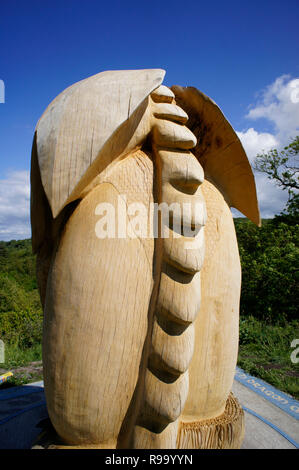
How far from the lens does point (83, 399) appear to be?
145cm

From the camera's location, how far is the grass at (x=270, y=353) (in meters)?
3.84

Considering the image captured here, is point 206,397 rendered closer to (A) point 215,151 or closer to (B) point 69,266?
(B) point 69,266

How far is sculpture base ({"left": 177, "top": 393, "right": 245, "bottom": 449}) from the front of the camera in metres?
1.62

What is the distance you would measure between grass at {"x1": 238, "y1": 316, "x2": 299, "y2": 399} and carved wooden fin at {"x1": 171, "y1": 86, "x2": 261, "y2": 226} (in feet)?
8.92

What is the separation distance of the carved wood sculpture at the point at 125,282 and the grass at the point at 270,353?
2575 millimetres

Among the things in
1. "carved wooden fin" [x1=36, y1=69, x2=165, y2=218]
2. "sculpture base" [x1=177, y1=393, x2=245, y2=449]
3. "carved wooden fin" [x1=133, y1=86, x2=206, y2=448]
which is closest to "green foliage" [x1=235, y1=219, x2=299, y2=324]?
"sculpture base" [x1=177, y1=393, x2=245, y2=449]

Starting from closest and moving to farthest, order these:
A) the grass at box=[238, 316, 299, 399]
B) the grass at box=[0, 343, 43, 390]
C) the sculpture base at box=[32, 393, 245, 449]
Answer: the sculpture base at box=[32, 393, 245, 449] → the grass at box=[0, 343, 43, 390] → the grass at box=[238, 316, 299, 399]

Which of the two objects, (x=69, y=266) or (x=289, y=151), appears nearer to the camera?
(x=69, y=266)

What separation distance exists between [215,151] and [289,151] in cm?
1175

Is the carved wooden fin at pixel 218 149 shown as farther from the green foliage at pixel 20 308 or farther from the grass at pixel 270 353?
the green foliage at pixel 20 308

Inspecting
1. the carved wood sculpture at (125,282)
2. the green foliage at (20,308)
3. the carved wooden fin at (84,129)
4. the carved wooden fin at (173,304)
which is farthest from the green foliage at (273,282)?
the carved wooden fin at (84,129)

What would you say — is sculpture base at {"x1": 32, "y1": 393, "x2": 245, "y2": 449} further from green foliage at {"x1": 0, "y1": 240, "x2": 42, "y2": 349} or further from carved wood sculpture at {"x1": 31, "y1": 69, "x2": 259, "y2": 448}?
green foliage at {"x1": 0, "y1": 240, "x2": 42, "y2": 349}

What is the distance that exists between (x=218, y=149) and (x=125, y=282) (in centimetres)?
103

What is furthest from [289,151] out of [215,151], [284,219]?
[215,151]
